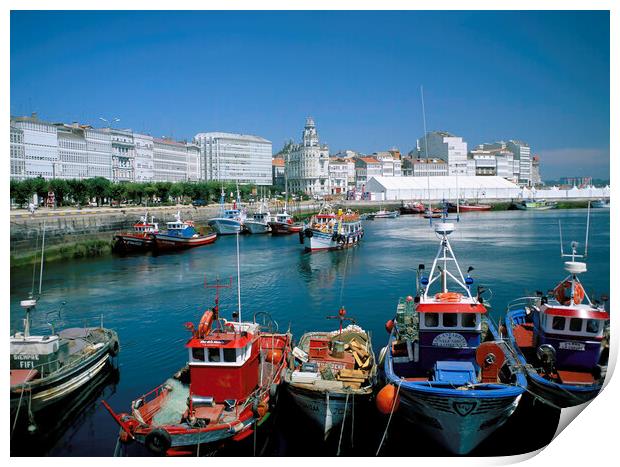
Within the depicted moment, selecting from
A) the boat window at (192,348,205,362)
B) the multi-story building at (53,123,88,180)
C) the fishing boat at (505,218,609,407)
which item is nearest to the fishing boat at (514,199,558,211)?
the multi-story building at (53,123,88,180)

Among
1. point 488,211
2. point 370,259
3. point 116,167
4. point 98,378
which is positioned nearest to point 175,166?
point 116,167

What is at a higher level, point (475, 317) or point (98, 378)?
point (475, 317)

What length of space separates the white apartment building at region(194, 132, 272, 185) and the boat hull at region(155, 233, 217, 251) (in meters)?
38.3

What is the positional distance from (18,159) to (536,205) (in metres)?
47.9

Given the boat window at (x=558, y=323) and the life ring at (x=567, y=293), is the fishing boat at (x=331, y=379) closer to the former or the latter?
the boat window at (x=558, y=323)

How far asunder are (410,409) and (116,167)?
45.3m

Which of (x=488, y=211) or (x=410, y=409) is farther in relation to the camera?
(x=488, y=211)

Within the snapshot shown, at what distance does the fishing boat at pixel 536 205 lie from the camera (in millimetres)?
55406

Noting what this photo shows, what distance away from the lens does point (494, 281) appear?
1688 cm

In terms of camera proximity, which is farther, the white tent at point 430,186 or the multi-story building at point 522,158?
the multi-story building at point 522,158

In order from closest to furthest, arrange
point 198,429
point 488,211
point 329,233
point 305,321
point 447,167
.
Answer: point 198,429
point 305,321
point 329,233
point 488,211
point 447,167

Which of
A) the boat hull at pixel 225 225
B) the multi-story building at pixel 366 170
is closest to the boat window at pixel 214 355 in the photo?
the boat hull at pixel 225 225

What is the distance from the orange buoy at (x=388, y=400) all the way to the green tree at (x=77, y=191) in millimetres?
26624

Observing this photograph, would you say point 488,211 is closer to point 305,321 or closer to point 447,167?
point 447,167
